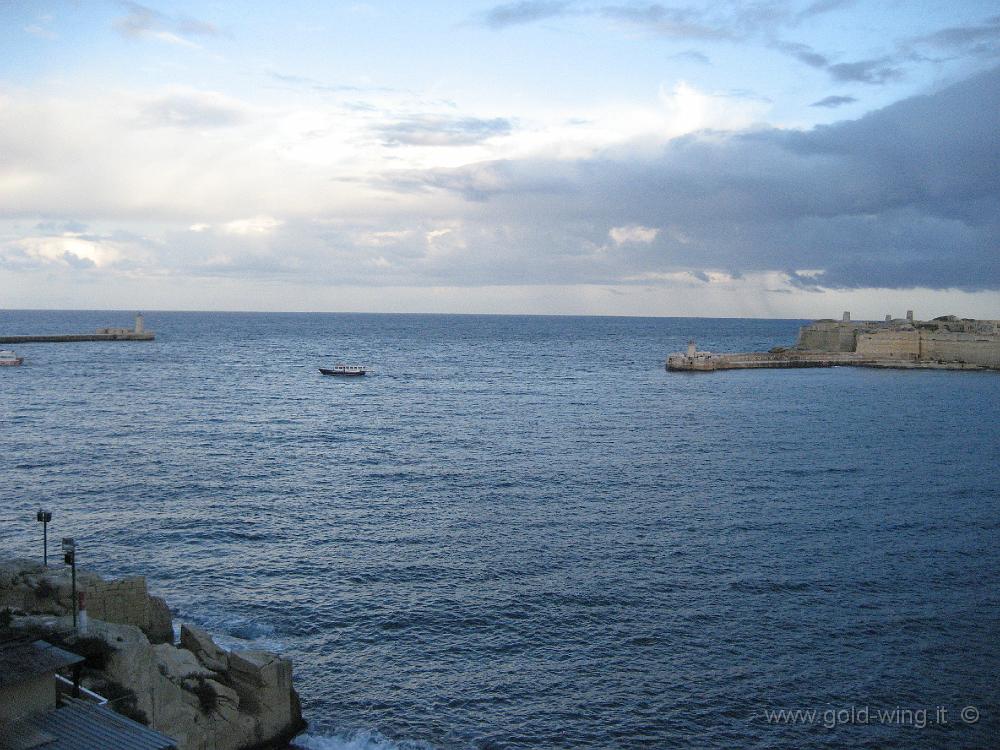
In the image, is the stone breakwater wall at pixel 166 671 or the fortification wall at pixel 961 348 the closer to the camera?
the stone breakwater wall at pixel 166 671

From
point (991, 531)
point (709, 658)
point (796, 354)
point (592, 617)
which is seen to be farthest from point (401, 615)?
point (796, 354)

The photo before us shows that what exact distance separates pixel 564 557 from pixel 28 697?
2569 centimetres

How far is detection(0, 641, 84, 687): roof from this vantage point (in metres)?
18.6

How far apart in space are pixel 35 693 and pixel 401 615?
53.4 feet

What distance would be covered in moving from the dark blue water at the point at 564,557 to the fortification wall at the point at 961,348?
230 feet

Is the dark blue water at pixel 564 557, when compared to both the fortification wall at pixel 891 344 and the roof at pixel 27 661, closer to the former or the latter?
the roof at pixel 27 661

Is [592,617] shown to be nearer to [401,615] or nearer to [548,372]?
[401,615]

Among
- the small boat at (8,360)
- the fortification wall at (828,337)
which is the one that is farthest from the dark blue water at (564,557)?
the fortification wall at (828,337)

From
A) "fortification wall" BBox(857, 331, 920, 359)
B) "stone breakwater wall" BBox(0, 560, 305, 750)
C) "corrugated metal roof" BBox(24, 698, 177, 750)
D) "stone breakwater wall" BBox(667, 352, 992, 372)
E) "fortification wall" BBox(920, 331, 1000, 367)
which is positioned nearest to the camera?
"corrugated metal roof" BBox(24, 698, 177, 750)

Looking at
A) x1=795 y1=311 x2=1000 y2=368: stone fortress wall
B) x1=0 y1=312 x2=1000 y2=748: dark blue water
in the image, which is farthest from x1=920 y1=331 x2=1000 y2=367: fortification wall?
x1=0 y1=312 x2=1000 y2=748: dark blue water

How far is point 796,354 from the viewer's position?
158000 mm

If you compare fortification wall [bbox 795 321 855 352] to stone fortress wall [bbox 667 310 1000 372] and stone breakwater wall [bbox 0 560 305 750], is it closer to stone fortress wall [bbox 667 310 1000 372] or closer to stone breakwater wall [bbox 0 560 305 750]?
stone fortress wall [bbox 667 310 1000 372]

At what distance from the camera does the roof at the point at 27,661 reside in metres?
18.6

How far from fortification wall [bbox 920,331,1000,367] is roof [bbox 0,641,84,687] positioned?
156436mm
